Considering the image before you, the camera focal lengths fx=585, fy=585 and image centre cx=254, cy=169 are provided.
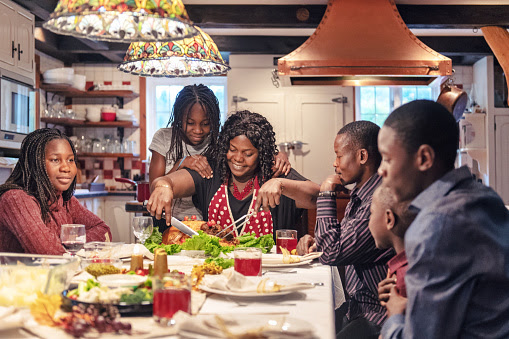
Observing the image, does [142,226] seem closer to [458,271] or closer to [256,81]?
[458,271]

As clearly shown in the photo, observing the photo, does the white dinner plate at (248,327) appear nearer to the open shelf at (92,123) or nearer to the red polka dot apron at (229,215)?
the red polka dot apron at (229,215)

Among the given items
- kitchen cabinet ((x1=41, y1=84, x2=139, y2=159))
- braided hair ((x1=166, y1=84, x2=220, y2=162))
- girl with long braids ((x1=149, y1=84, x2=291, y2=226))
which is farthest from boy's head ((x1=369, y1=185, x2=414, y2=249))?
kitchen cabinet ((x1=41, y1=84, x2=139, y2=159))

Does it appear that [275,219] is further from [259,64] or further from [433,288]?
[259,64]

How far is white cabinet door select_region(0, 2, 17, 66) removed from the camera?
5.54 meters

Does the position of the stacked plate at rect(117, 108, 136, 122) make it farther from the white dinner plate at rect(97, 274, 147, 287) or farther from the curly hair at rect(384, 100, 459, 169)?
the curly hair at rect(384, 100, 459, 169)

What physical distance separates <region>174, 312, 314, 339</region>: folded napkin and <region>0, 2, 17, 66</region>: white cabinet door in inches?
200

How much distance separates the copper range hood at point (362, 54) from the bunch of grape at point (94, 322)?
11.1ft

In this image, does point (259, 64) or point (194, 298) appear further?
point (259, 64)

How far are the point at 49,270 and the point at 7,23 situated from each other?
16.0ft

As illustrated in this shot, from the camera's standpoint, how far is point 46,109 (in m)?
7.65

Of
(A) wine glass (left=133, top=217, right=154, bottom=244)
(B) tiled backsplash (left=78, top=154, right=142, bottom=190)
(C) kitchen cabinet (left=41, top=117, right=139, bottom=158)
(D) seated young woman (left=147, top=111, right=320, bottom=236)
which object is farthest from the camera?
(B) tiled backsplash (left=78, top=154, right=142, bottom=190)

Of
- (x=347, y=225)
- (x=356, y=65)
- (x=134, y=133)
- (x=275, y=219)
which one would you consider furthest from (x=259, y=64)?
(x=347, y=225)

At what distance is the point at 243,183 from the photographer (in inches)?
129

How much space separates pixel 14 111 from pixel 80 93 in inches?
93.8
